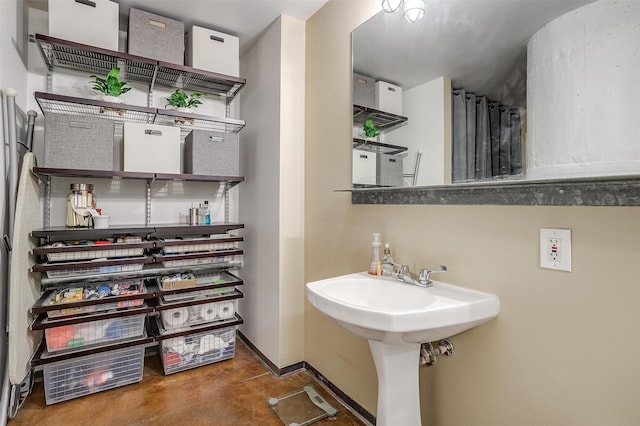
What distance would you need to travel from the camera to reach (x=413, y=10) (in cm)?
151

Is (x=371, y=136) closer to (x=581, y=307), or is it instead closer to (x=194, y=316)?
(x=581, y=307)

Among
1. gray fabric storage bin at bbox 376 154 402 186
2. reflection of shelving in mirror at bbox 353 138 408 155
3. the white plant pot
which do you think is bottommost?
gray fabric storage bin at bbox 376 154 402 186

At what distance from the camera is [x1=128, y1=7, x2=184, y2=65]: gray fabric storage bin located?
2.07 metres

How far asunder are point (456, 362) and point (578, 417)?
41 cm

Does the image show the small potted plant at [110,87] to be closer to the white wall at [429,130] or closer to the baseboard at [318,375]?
the white wall at [429,130]

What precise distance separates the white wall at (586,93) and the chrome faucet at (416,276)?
19.9 inches

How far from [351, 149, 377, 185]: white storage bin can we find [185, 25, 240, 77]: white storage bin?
1.21 m

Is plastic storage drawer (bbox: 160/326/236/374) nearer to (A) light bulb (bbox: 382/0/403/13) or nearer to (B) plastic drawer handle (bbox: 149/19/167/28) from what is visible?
(B) plastic drawer handle (bbox: 149/19/167/28)

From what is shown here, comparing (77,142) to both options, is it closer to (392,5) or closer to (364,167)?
(364,167)

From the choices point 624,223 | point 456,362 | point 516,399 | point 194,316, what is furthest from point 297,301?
point 624,223

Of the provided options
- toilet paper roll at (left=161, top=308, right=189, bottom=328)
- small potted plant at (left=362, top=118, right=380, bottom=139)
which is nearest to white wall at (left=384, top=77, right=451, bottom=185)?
small potted plant at (left=362, top=118, right=380, bottom=139)

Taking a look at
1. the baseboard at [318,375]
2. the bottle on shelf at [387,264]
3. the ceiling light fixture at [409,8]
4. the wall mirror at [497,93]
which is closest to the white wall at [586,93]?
the wall mirror at [497,93]

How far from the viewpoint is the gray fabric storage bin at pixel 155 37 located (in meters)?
2.07

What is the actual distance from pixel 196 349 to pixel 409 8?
A: 95.2 inches
